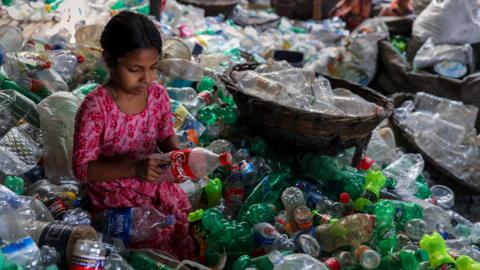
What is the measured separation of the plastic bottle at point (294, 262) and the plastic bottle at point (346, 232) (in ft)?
1.07

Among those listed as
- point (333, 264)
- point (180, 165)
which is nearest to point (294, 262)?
point (333, 264)

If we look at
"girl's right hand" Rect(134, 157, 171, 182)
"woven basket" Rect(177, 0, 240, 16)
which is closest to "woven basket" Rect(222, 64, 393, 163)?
"girl's right hand" Rect(134, 157, 171, 182)

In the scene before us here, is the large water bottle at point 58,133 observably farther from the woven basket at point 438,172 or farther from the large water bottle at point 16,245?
the woven basket at point 438,172

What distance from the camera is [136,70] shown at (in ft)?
5.90

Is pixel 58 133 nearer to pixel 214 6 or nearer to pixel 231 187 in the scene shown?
pixel 231 187

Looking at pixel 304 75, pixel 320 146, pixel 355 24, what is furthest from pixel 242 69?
pixel 355 24

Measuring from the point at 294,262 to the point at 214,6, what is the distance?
193 inches

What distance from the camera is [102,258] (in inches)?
63.6

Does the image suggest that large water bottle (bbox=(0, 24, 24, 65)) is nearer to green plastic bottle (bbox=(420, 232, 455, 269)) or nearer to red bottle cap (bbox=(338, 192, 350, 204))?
red bottle cap (bbox=(338, 192, 350, 204))

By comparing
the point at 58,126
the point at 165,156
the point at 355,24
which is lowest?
the point at 355,24

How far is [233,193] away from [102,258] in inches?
42.0

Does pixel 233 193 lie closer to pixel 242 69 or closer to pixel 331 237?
pixel 331 237

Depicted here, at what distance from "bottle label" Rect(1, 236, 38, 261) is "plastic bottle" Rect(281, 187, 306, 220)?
1310mm

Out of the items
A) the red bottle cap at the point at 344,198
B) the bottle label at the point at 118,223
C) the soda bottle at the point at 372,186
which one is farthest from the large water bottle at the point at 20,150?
the soda bottle at the point at 372,186
